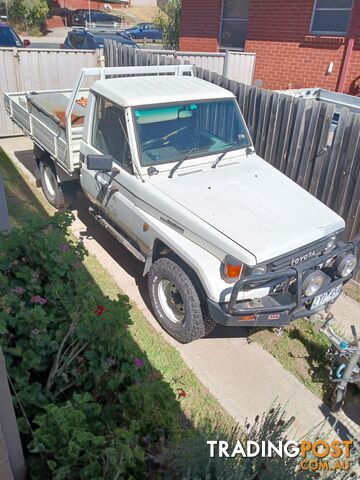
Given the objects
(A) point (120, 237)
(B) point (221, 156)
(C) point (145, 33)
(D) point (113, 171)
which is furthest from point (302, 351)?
(C) point (145, 33)

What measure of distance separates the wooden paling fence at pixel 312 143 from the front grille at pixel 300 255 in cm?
170

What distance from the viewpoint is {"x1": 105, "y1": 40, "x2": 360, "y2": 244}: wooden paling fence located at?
207 inches

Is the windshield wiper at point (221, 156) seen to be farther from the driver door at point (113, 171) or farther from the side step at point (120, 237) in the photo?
the side step at point (120, 237)

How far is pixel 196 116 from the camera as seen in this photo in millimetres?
4824

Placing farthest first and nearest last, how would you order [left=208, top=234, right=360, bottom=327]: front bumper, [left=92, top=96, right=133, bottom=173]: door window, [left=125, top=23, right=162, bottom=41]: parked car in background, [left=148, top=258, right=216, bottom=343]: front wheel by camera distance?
1. [left=125, top=23, right=162, bottom=41]: parked car in background
2. [left=92, top=96, right=133, bottom=173]: door window
3. [left=148, top=258, right=216, bottom=343]: front wheel
4. [left=208, top=234, right=360, bottom=327]: front bumper

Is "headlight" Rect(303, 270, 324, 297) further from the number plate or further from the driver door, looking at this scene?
the driver door

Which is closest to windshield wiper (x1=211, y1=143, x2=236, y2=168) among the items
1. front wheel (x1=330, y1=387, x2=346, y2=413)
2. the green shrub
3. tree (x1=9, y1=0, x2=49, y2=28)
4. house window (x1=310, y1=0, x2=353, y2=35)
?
the green shrub

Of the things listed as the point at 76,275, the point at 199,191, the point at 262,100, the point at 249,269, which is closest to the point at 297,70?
the point at 262,100

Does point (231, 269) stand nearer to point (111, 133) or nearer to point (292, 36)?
point (111, 133)

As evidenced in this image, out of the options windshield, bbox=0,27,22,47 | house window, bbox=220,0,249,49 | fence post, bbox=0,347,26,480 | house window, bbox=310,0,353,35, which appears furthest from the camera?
windshield, bbox=0,27,22,47

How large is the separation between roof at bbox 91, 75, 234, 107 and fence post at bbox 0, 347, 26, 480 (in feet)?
11.4

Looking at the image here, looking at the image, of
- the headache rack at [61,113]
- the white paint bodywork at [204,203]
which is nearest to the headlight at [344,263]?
the white paint bodywork at [204,203]

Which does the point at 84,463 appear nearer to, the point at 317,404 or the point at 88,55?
the point at 317,404

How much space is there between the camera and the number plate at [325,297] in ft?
12.2
